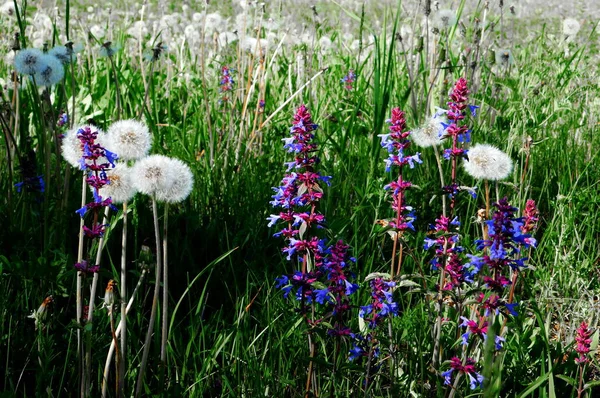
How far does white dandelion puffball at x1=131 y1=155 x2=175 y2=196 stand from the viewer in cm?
144

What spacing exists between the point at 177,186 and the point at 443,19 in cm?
244

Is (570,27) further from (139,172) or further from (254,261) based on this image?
(139,172)

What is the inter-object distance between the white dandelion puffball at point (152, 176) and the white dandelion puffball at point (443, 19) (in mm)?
2387

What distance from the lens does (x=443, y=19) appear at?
3.54 m

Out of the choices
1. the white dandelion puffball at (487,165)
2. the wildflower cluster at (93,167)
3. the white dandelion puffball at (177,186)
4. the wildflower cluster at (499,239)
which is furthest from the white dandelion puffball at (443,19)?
the wildflower cluster at (93,167)

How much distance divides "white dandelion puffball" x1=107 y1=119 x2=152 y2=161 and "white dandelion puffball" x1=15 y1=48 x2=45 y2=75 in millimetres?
656

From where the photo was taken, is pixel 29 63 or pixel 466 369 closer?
pixel 466 369

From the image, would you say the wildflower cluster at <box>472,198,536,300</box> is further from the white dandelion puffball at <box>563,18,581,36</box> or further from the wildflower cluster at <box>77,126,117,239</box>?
the white dandelion puffball at <box>563,18,581,36</box>

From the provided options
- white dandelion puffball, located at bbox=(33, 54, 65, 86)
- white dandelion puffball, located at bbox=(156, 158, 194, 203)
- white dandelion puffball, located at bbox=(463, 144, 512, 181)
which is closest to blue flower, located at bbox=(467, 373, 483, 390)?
white dandelion puffball, located at bbox=(463, 144, 512, 181)

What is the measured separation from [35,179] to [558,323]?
170 centimetres

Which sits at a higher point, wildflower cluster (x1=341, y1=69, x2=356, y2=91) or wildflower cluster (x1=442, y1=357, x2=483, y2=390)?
wildflower cluster (x1=341, y1=69, x2=356, y2=91)

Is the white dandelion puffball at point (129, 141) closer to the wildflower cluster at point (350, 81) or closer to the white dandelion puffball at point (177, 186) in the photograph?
the white dandelion puffball at point (177, 186)

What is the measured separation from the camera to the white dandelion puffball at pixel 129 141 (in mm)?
1526

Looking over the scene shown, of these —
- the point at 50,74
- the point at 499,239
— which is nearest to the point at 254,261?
the point at 50,74
